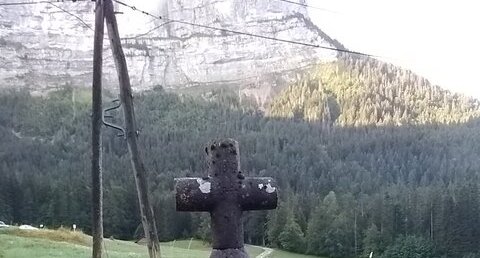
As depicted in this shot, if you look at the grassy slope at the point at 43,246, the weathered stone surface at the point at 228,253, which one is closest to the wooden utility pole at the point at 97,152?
the grassy slope at the point at 43,246

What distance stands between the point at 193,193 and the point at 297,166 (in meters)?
115

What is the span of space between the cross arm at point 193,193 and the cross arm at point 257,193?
24cm

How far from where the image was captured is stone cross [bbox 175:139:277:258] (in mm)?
4703

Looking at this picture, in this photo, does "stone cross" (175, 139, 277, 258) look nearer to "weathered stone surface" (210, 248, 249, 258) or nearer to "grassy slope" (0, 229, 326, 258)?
"weathered stone surface" (210, 248, 249, 258)

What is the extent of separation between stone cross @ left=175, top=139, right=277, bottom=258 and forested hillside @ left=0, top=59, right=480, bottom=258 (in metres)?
2.68

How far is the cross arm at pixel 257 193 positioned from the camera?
4.80 m

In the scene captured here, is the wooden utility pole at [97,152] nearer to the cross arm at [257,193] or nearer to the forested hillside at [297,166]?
the forested hillside at [297,166]

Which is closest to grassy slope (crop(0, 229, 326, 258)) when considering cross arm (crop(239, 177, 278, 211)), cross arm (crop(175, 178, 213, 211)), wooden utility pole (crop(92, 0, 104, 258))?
wooden utility pole (crop(92, 0, 104, 258))

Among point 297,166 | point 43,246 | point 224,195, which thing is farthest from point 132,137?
point 297,166

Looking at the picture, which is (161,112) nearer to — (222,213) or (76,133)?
(76,133)

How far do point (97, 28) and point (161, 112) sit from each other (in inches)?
6488

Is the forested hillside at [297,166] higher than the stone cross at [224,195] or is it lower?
lower

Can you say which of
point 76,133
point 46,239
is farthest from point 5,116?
point 46,239

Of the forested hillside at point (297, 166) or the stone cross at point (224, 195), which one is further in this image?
the forested hillside at point (297, 166)
